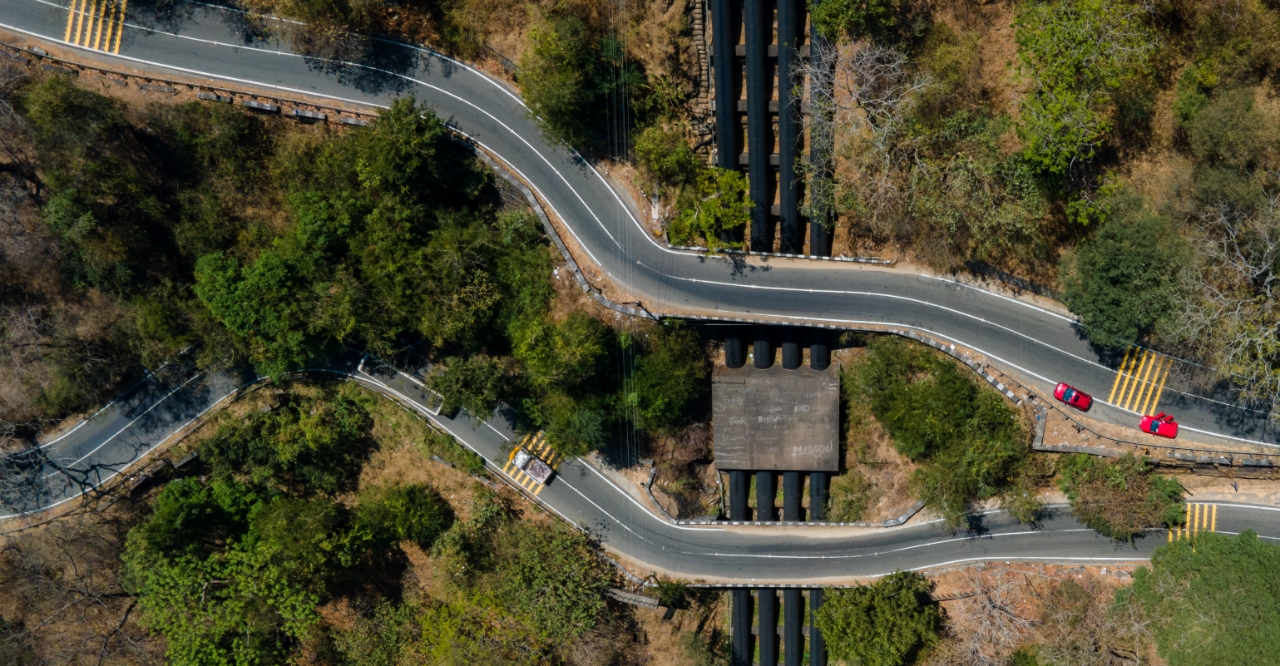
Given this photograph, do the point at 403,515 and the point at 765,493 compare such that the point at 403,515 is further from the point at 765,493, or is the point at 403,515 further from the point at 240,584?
the point at 765,493

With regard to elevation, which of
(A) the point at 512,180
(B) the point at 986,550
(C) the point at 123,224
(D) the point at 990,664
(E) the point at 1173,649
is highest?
(A) the point at 512,180

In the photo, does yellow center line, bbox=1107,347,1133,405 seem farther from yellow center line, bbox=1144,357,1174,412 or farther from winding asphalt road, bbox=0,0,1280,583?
yellow center line, bbox=1144,357,1174,412

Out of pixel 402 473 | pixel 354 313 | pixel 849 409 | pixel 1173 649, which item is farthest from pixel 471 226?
pixel 1173 649

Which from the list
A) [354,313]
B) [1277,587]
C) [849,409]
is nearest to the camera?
[1277,587]

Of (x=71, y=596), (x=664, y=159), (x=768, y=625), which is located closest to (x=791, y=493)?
(x=768, y=625)

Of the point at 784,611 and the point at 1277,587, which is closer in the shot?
the point at 1277,587

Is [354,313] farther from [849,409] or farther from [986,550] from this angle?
[986,550]
